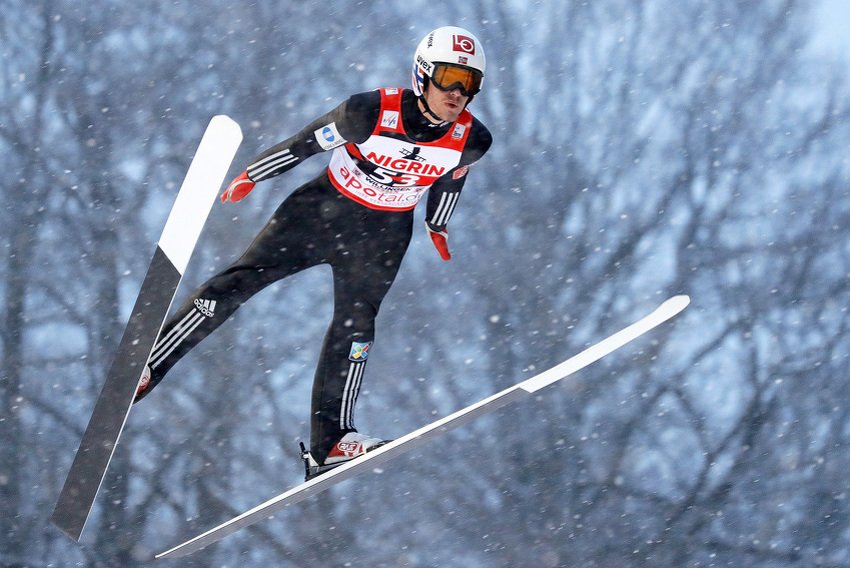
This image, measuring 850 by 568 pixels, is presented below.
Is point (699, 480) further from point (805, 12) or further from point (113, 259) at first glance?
point (113, 259)

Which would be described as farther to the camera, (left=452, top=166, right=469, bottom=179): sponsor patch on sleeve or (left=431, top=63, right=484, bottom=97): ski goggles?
(left=452, top=166, right=469, bottom=179): sponsor patch on sleeve

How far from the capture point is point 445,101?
303cm

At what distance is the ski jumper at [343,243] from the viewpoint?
318cm

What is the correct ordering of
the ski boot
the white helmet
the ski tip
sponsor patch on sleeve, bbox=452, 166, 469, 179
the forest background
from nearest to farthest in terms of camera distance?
the ski tip
the white helmet
the ski boot
sponsor patch on sleeve, bbox=452, 166, 469, 179
the forest background

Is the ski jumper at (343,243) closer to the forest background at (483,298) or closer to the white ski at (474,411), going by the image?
the white ski at (474,411)

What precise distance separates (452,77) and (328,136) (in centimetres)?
49

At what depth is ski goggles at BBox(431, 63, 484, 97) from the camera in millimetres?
2998

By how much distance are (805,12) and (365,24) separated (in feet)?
17.8

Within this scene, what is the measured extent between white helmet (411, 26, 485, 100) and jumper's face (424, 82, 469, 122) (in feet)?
0.05

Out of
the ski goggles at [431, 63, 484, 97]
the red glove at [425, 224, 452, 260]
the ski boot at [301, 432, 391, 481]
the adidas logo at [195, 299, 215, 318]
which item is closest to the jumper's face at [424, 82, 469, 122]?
the ski goggles at [431, 63, 484, 97]

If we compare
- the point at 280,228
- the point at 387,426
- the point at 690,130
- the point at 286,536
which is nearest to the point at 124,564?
the point at 286,536

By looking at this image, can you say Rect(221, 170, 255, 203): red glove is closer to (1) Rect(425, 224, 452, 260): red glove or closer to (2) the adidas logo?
(2) the adidas logo

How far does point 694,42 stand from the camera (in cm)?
1088

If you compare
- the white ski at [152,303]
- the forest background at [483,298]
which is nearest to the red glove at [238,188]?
the white ski at [152,303]
